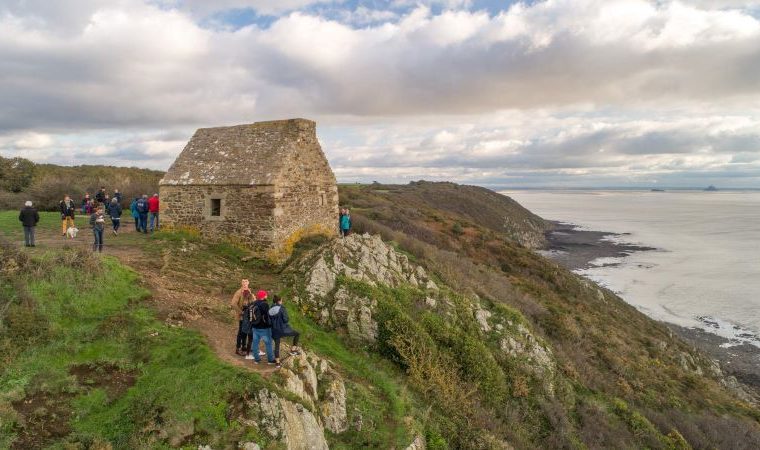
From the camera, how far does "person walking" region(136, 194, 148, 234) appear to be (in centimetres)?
1859

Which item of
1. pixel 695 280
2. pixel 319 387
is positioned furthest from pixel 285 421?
pixel 695 280

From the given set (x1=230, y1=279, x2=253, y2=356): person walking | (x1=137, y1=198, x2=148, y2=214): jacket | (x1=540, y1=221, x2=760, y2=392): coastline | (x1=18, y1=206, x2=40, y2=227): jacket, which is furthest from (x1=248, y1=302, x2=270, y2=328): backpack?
(x1=540, y1=221, x2=760, y2=392): coastline

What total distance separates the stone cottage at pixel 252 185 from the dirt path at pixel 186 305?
2.89 metres

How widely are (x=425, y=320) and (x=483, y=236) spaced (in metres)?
27.1

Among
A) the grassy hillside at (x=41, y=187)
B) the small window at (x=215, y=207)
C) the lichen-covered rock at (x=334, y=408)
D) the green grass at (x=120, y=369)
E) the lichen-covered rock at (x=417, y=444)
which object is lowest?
the lichen-covered rock at (x=417, y=444)

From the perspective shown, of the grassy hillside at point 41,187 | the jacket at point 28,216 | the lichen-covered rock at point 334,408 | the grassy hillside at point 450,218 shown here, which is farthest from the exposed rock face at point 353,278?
the grassy hillside at point 41,187

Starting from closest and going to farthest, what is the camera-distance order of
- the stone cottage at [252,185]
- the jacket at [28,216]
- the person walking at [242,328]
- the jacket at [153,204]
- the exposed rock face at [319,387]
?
the exposed rock face at [319,387] → the person walking at [242,328] → the jacket at [28,216] → the stone cottage at [252,185] → the jacket at [153,204]

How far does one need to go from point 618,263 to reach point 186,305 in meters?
53.2

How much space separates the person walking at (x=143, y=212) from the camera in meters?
18.6

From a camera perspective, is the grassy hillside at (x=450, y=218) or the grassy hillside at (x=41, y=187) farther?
the grassy hillside at (x=450, y=218)

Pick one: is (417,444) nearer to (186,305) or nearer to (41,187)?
(186,305)

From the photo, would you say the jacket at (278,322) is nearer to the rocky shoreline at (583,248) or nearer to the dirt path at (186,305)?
the dirt path at (186,305)

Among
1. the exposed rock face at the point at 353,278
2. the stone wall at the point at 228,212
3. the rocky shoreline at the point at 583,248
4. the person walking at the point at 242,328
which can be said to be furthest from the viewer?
the rocky shoreline at the point at 583,248

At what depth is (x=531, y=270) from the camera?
32.2 meters
